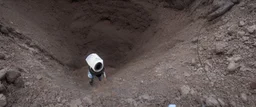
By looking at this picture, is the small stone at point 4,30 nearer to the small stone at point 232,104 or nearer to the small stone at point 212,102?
the small stone at point 212,102

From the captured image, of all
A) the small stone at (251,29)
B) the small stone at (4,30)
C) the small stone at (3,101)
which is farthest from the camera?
the small stone at (4,30)

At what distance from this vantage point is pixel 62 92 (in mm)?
1840

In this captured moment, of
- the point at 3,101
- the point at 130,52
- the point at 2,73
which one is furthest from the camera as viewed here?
the point at 130,52

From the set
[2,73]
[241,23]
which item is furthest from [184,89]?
[2,73]

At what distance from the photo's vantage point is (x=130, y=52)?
10.2ft

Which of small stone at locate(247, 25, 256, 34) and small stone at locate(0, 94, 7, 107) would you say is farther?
small stone at locate(247, 25, 256, 34)

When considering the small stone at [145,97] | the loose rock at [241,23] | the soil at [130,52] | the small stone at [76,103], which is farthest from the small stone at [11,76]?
the loose rock at [241,23]

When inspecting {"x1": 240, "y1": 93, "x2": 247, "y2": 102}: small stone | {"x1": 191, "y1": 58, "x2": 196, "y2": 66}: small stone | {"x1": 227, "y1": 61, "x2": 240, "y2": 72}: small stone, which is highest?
{"x1": 227, "y1": 61, "x2": 240, "y2": 72}: small stone

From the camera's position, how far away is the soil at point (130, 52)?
1.74 meters

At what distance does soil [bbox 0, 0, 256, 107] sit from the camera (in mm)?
1744

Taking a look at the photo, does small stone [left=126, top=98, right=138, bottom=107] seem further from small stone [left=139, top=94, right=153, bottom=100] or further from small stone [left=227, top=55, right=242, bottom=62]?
small stone [left=227, top=55, right=242, bottom=62]

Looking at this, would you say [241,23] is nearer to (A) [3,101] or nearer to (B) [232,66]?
(B) [232,66]

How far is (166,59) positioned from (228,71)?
23.6 inches

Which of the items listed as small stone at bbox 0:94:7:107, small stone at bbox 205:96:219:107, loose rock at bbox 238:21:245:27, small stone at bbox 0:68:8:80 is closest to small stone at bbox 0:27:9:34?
small stone at bbox 0:68:8:80
